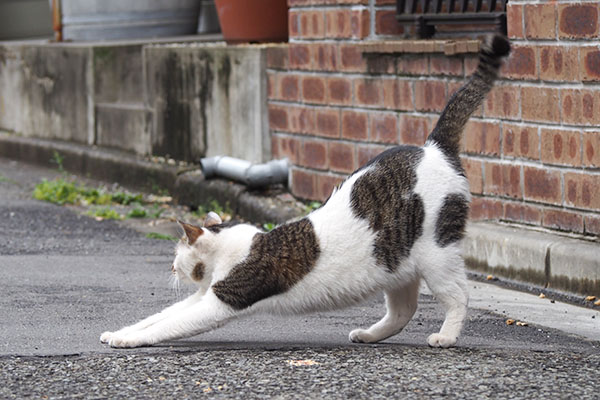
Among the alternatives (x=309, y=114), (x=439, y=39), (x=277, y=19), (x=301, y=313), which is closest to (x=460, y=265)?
(x=301, y=313)

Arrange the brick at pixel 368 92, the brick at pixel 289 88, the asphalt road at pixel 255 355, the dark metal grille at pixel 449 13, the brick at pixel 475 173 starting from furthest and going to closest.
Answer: the brick at pixel 289 88 < the brick at pixel 368 92 < the dark metal grille at pixel 449 13 < the brick at pixel 475 173 < the asphalt road at pixel 255 355

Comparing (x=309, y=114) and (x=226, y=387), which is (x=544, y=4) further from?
(x=226, y=387)

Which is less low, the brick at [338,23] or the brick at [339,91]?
the brick at [338,23]

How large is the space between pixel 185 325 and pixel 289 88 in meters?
4.26

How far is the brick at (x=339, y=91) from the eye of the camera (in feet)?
26.8

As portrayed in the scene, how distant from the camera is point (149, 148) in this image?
35.4 ft

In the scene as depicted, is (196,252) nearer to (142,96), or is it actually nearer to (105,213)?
(105,213)

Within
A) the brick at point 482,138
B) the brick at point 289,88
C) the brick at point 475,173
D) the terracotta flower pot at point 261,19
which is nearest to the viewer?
the brick at point 482,138

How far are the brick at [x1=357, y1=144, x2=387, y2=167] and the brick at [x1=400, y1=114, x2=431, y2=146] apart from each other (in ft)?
0.84

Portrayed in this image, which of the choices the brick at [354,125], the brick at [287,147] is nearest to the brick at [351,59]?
the brick at [354,125]

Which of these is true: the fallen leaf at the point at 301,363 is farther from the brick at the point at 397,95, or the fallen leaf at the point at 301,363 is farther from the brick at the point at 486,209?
the brick at the point at 397,95

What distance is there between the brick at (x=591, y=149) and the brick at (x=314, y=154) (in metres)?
2.53

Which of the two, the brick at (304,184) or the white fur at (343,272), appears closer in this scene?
the white fur at (343,272)

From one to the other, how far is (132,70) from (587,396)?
26.6 feet
